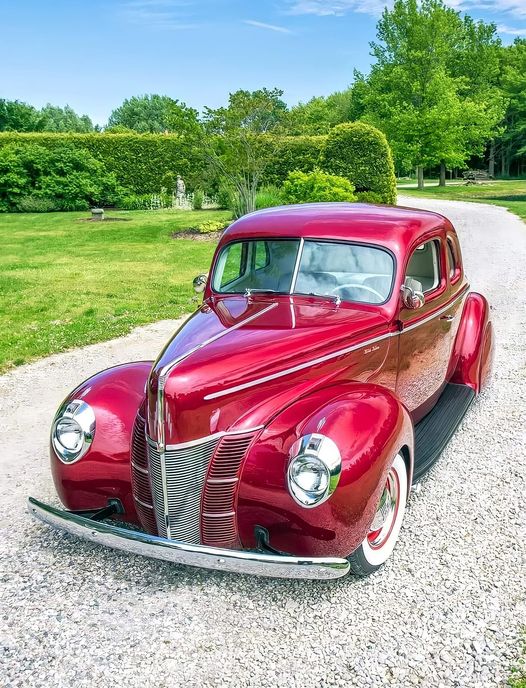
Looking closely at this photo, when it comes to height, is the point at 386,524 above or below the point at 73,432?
below

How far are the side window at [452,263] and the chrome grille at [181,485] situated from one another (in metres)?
3.16

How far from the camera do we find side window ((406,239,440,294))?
4785 mm

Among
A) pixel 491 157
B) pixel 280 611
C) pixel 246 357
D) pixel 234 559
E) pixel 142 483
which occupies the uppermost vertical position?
pixel 491 157

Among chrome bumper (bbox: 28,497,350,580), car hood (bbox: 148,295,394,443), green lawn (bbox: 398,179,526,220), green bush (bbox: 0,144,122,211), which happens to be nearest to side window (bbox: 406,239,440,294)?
car hood (bbox: 148,295,394,443)

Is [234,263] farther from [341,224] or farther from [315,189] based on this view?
[315,189]

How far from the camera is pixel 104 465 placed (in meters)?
3.57

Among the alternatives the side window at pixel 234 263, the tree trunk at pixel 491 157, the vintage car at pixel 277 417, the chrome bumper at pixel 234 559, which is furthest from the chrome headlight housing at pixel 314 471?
the tree trunk at pixel 491 157

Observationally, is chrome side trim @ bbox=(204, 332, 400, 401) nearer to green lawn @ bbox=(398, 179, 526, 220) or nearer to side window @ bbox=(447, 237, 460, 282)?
side window @ bbox=(447, 237, 460, 282)

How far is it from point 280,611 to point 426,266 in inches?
118

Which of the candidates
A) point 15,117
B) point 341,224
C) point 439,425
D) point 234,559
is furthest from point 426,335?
point 15,117

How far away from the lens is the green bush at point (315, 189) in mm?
16578

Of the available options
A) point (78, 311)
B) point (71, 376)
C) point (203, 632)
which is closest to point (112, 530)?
point (203, 632)

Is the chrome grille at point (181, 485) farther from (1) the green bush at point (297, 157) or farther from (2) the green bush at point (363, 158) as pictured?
(1) the green bush at point (297, 157)

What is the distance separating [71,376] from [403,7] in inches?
1680
